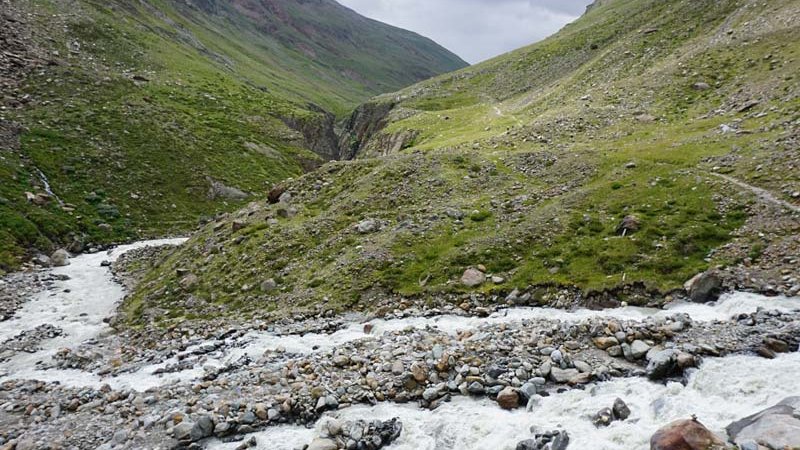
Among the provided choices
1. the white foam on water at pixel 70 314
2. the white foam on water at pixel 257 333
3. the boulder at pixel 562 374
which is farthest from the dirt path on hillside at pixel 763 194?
the white foam on water at pixel 70 314

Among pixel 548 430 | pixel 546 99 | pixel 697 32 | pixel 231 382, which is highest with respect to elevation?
pixel 697 32

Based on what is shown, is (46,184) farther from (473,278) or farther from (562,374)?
(562,374)

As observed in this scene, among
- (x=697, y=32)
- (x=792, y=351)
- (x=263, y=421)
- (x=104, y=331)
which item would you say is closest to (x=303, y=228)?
(x=104, y=331)

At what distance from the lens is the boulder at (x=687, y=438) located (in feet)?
43.7

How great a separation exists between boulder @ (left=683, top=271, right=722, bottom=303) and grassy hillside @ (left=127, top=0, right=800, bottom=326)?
0.89 m

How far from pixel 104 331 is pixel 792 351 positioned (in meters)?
37.8

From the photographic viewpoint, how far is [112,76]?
8625 centimetres

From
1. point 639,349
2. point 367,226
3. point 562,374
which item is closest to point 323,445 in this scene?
point 562,374

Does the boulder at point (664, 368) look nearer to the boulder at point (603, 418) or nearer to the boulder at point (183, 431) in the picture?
the boulder at point (603, 418)

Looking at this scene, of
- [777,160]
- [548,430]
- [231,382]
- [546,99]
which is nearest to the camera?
[548,430]

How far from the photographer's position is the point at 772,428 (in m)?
13.4

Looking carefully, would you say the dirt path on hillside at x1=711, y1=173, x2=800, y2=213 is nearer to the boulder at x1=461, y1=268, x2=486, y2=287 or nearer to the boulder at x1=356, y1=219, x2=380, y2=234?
the boulder at x1=461, y1=268, x2=486, y2=287

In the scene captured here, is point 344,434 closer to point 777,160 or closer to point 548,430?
point 548,430

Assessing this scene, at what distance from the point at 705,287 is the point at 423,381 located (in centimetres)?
1495
